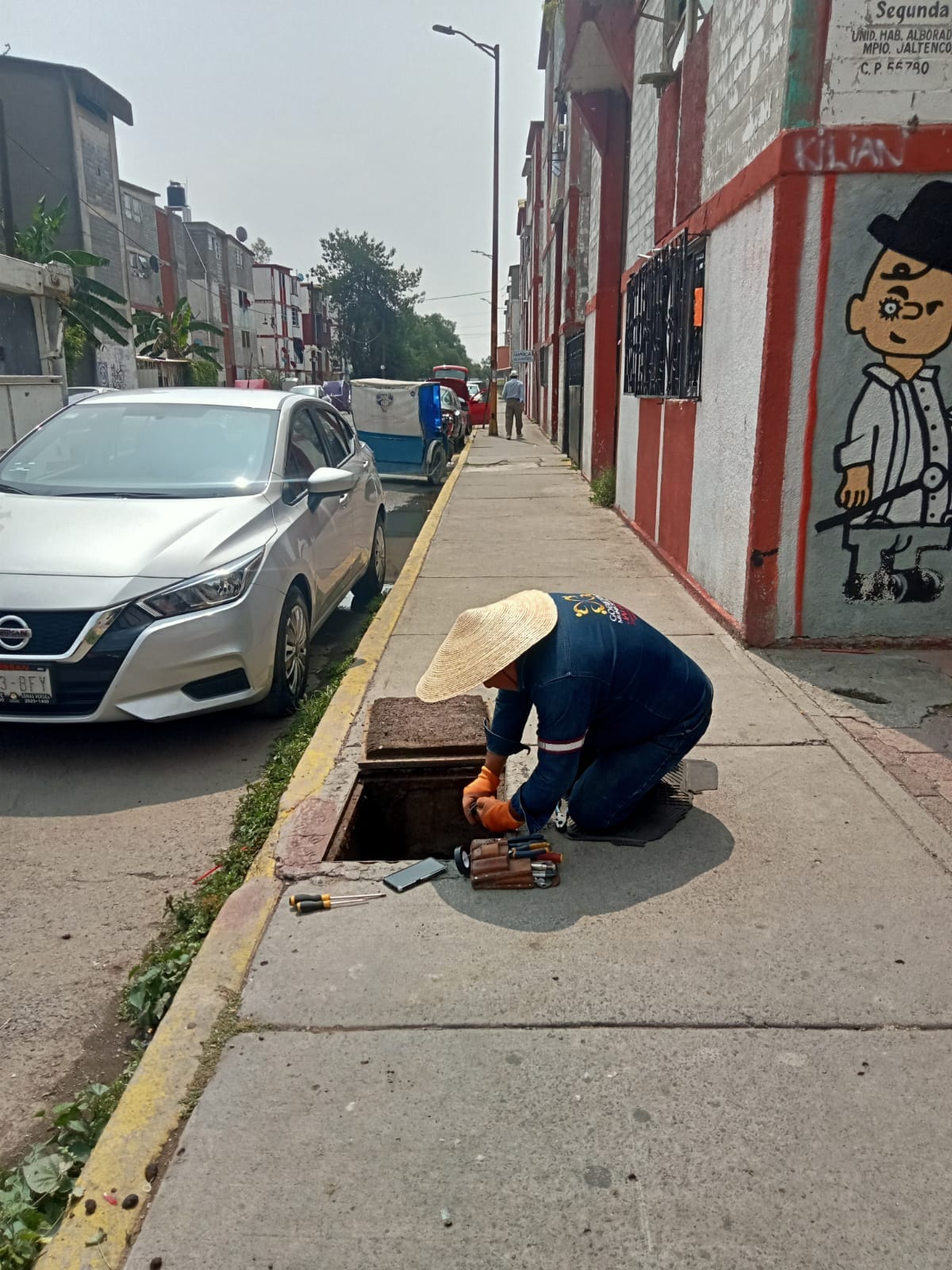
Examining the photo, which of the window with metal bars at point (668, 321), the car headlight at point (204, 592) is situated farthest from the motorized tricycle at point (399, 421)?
the car headlight at point (204, 592)

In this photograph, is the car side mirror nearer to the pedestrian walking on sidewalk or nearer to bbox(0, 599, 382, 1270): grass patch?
bbox(0, 599, 382, 1270): grass patch

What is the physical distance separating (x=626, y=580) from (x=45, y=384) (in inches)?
496

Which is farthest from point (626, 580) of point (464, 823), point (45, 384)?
point (45, 384)

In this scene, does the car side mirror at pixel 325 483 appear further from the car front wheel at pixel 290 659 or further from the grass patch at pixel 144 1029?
the grass patch at pixel 144 1029

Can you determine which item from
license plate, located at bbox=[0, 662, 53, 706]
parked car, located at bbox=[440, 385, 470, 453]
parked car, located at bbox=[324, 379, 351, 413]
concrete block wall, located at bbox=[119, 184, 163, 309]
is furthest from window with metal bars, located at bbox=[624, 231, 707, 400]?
concrete block wall, located at bbox=[119, 184, 163, 309]

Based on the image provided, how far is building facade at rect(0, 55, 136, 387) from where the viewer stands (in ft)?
107

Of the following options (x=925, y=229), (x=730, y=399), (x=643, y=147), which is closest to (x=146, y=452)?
(x=730, y=399)

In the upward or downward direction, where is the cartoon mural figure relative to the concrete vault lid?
upward

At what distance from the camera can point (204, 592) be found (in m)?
4.64

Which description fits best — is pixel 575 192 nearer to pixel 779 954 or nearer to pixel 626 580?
pixel 626 580

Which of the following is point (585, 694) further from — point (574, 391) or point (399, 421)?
point (574, 391)

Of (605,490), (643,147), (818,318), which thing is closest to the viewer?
(818,318)

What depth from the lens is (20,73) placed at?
3262 cm

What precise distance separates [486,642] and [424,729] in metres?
1.50
